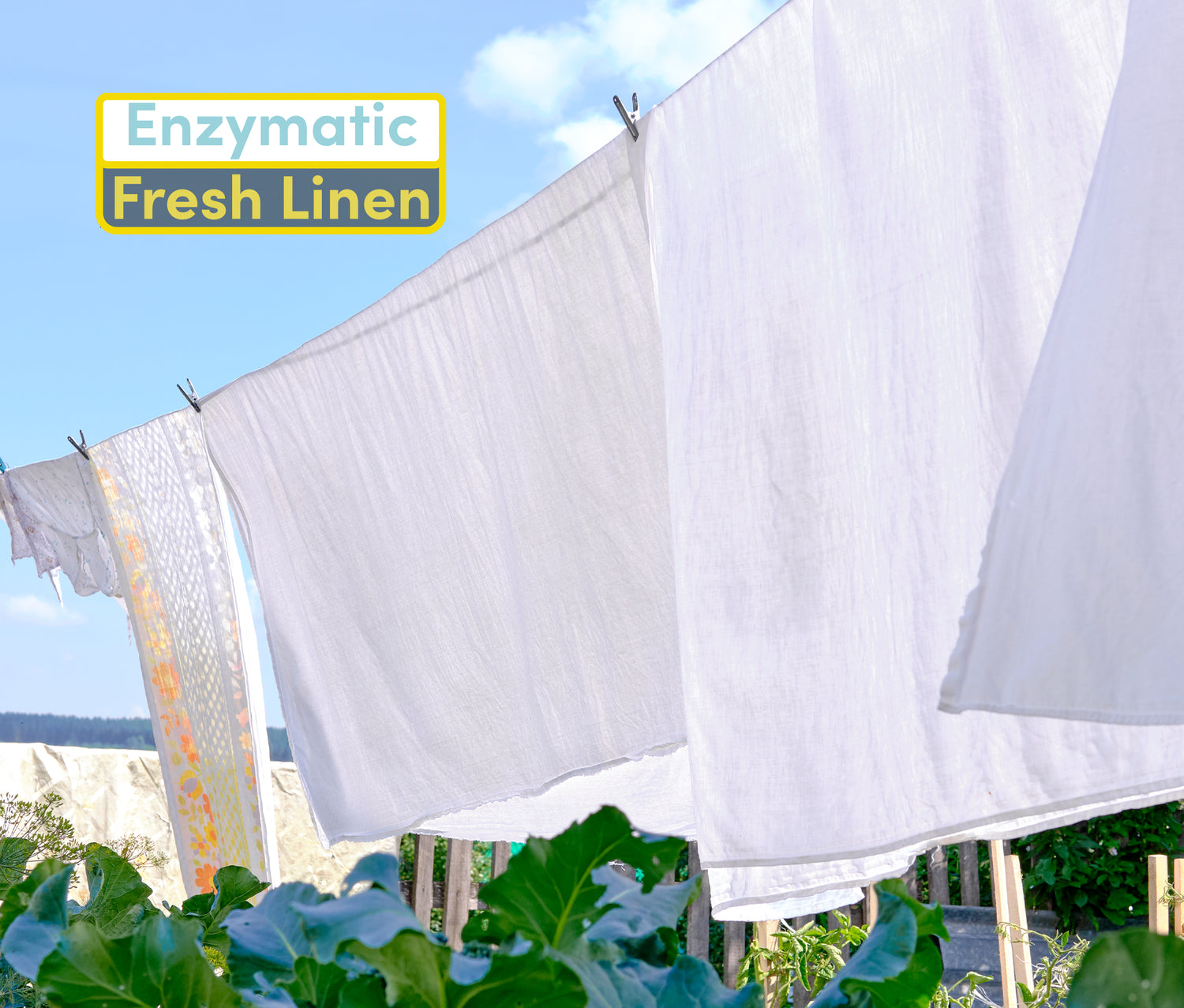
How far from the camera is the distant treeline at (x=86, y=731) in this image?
460 cm

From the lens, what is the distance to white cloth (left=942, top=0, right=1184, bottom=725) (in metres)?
0.49

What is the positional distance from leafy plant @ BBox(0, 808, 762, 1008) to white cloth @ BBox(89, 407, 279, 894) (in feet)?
5.29

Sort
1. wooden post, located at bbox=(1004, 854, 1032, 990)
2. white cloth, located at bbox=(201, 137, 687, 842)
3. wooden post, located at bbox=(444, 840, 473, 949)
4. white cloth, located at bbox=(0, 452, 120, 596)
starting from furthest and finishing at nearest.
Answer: wooden post, located at bbox=(444, 840, 473, 949), white cloth, located at bbox=(0, 452, 120, 596), wooden post, located at bbox=(1004, 854, 1032, 990), white cloth, located at bbox=(201, 137, 687, 842)

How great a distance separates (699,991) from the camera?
0.21 m

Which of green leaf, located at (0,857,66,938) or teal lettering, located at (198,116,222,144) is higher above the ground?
teal lettering, located at (198,116,222,144)

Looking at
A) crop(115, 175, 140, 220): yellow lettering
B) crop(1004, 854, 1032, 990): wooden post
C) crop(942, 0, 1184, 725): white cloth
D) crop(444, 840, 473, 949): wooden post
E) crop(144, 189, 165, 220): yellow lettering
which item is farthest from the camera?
crop(115, 175, 140, 220): yellow lettering

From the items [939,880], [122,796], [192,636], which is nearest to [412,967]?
[192,636]

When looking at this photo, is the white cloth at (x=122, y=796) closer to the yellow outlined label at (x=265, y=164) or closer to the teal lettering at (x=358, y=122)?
the yellow outlined label at (x=265, y=164)

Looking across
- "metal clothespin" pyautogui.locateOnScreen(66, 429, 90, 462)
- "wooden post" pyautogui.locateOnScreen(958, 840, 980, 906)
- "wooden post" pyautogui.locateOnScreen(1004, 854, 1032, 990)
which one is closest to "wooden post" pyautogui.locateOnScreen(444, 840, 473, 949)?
"wooden post" pyautogui.locateOnScreen(958, 840, 980, 906)

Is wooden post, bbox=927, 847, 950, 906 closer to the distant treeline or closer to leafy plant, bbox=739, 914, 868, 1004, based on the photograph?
leafy plant, bbox=739, 914, 868, 1004

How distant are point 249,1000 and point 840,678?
653 millimetres

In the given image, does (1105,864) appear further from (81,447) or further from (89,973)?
(89,973)

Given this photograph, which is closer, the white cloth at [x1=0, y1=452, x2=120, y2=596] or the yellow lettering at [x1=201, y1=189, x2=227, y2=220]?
the white cloth at [x1=0, y1=452, x2=120, y2=596]

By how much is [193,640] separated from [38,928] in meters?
1.72
